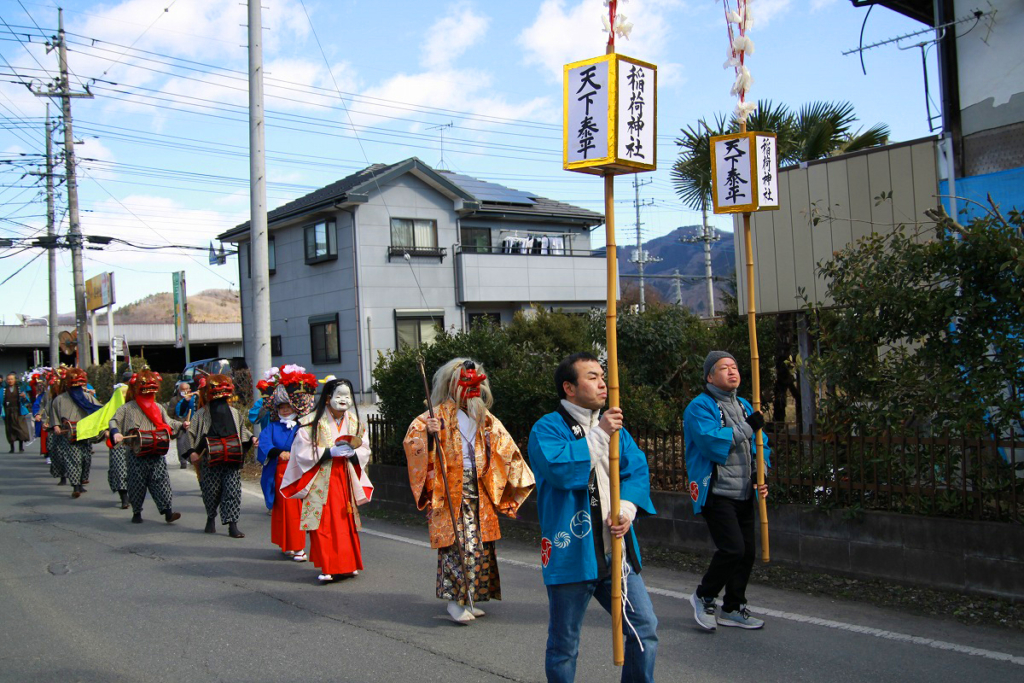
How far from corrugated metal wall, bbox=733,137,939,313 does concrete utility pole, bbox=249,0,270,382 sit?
24.5 feet

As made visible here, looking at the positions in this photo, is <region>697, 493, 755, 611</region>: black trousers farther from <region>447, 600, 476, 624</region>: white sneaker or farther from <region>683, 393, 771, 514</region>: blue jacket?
<region>447, 600, 476, 624</region>: white sneaker

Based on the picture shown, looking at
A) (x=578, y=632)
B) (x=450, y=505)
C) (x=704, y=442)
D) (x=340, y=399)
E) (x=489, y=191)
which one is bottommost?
(x=578, y=632)

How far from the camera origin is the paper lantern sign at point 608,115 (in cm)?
414

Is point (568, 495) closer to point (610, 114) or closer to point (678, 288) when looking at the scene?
point (610, 114)

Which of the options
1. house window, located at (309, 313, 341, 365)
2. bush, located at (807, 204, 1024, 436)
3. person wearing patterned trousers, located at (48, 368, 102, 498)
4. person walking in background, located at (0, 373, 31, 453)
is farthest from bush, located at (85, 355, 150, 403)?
bush, located at (807, 204, 1024, 436)

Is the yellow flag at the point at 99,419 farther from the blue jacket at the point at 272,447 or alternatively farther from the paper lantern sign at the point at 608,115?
the paper lantern sign at the point at 608,115

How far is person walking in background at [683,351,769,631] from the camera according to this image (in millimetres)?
5359

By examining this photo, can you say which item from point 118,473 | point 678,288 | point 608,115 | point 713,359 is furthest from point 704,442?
point 678,288

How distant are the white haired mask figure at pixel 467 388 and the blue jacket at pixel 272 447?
266cm

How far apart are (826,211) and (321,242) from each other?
65.3 ft

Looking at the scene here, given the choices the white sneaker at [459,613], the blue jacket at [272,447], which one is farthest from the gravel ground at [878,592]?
the blue jacket at [272,447]

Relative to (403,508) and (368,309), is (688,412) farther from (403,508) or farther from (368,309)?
(368,309)

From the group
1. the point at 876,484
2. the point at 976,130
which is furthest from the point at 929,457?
the point at 976,130

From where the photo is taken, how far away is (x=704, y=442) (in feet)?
17.6
